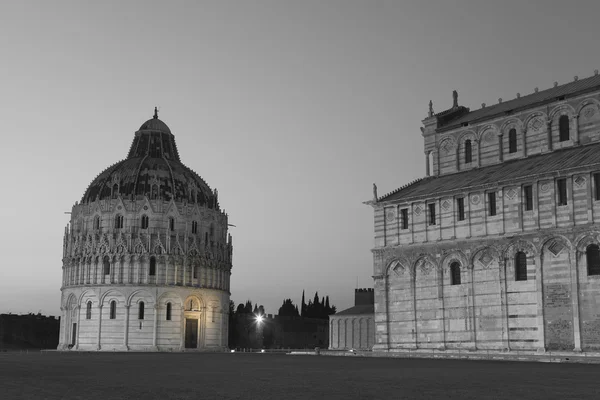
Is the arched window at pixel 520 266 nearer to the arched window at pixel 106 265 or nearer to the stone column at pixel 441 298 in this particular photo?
the stone column at pixel 441 298

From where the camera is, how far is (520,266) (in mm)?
45188

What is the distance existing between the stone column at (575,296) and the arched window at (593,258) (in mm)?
633

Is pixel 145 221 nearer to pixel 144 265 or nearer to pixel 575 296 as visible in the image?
pixel 144 265

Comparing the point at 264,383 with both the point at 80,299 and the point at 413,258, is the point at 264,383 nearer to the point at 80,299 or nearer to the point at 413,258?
the point at 413,258

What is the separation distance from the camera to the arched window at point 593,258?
137 feet

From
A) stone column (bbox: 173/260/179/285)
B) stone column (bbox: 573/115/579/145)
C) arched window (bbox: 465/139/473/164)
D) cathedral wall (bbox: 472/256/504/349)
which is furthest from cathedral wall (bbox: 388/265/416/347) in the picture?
stone column (bbox: 173/260/179/285)

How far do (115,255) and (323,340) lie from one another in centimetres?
4656

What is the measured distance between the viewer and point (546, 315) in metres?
43.4

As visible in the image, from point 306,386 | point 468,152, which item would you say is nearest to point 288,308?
point 468,152

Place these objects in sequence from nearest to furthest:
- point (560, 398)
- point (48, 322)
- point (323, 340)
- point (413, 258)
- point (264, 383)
A: point (560, 398)
point (264, 383)
point (413, 258)
point (48, 322)
point (323, 340)

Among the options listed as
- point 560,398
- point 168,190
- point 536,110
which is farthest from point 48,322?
point 560,398

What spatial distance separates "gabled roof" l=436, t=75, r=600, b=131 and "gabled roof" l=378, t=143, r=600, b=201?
12.5ft

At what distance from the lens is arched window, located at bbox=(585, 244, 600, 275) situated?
41.6 meters

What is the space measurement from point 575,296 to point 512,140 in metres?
14.4
